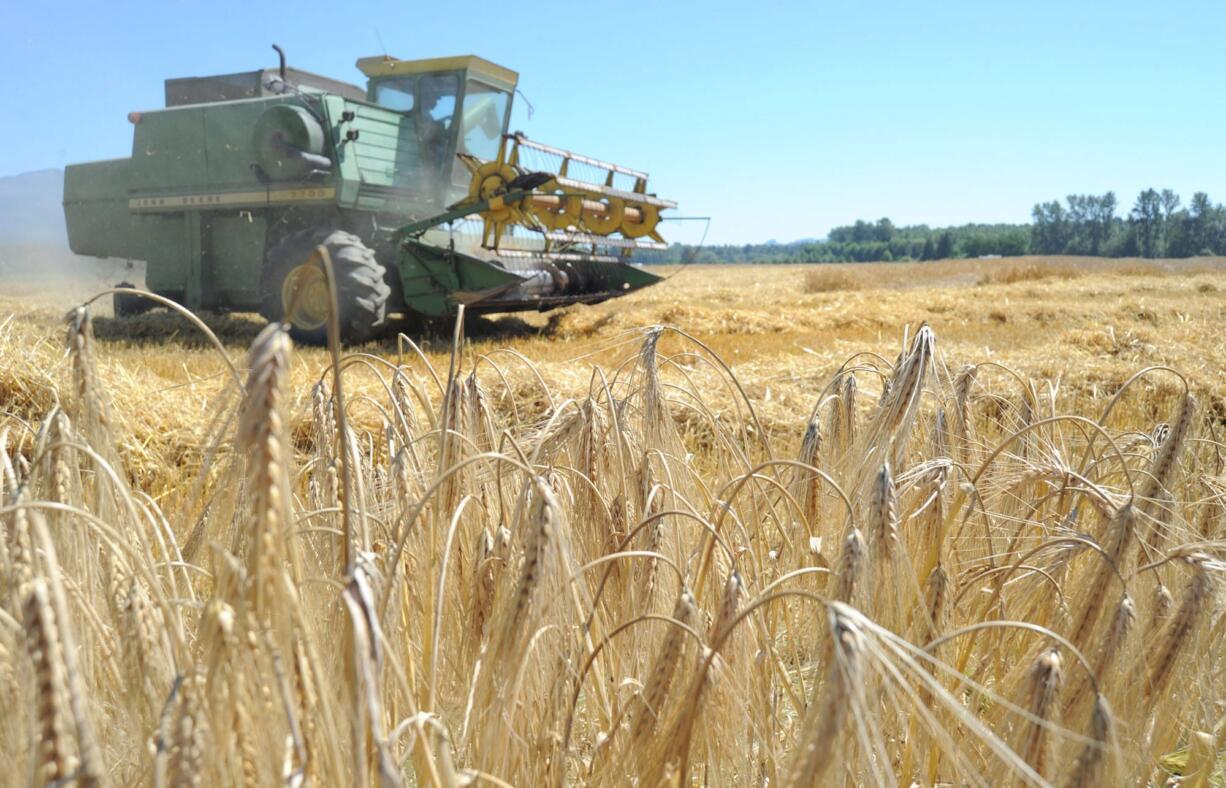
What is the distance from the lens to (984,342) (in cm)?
792

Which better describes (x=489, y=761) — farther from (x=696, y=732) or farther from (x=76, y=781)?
(x=76, y=781)

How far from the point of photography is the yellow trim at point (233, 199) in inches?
323

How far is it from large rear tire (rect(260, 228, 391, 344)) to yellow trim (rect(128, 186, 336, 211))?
0.34m

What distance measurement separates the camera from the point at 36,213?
522 inches

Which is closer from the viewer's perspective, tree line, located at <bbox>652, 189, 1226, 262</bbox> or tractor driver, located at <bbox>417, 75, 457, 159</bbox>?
tractor driver, located at <bbox>417, 75, 457, 159</bbox>

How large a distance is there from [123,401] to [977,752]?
3558 millimetres

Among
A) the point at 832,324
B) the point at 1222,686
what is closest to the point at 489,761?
the point at 1222,686

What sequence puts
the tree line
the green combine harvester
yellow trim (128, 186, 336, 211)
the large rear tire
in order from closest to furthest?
the large rear tire
the green combine harvester
yellow trim (128, 186, 336, 211)
the tree line

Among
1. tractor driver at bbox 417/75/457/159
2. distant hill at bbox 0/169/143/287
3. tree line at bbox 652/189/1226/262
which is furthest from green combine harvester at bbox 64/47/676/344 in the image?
tree line at bbox 652/189/1226/262

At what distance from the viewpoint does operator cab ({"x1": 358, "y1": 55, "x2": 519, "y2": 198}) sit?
9008 millimetres

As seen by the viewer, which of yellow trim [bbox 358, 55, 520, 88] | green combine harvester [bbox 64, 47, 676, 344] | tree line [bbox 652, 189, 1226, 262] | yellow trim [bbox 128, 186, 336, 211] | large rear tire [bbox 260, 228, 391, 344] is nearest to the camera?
large rear tire [bbox 260, 228, 391, 344]

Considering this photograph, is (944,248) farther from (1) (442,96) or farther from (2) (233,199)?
(2) (233,199)

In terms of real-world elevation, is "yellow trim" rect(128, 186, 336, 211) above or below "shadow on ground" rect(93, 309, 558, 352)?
above

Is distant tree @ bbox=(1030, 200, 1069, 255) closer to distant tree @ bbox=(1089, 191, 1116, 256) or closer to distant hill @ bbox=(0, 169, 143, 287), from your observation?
distant tree @ bbox=(1089, 191, 1116, 256)
